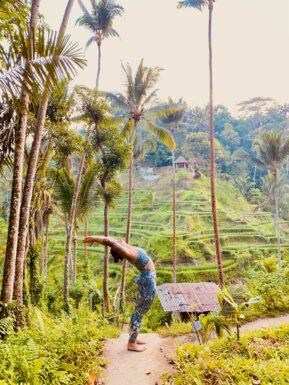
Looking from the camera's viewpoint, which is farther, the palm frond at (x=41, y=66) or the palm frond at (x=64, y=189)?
the palm frond at (x=64, y=189)

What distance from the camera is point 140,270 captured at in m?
4.08

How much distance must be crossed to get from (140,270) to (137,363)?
1193mm

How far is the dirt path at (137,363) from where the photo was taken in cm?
352

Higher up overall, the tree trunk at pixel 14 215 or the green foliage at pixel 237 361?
the tree trunk at pixel 14 215

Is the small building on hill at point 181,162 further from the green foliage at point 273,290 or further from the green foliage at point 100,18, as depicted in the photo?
the green foliage at point 273,290

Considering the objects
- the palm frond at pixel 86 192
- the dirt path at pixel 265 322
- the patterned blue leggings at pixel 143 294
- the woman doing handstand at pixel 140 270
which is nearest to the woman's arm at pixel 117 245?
the woman doing handstand at pixel 140 270

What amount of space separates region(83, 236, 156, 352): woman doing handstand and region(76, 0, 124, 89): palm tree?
11526 mm

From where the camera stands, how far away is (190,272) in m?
21.3

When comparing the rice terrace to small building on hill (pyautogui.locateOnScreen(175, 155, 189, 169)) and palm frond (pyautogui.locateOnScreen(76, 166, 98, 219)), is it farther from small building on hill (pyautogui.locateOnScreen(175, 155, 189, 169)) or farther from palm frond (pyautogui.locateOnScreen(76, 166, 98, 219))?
small building on hill (pyautogui.locateOnScreen(175, 155, 189, 169))

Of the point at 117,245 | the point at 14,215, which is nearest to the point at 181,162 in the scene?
the point at 14,215

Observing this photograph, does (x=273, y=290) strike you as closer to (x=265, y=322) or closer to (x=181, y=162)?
(x=265, y=322)

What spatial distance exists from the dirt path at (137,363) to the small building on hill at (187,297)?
897 centimetres

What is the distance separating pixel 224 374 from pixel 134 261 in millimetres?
1661

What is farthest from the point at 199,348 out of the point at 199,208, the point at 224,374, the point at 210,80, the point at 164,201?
the point at 164,201
